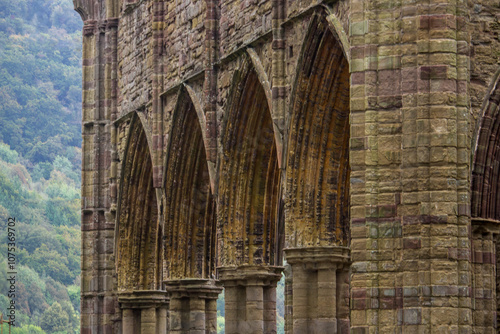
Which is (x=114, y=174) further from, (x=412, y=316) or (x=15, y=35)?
(x=15, y=35)

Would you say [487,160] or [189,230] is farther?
[189,230]

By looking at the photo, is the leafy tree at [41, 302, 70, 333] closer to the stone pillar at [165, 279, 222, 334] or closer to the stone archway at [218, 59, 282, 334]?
the stone pillar at [165, 279, 222, 334]

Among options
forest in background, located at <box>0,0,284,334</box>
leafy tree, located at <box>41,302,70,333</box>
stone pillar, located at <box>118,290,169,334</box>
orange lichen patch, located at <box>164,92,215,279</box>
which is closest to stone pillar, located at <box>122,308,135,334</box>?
stone pillar, located at <box>118,290,169,334</box>

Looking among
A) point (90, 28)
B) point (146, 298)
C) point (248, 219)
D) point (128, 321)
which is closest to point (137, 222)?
point (146, 298)

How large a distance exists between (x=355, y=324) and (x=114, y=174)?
1253cm

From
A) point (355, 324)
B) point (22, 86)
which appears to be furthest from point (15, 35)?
point (355, 324)

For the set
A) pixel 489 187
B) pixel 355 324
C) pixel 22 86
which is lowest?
pixel 355 324

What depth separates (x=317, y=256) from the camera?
17953mm

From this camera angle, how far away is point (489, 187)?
605 inches

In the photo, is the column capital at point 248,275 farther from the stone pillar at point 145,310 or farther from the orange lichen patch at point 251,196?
the stone pillar at point 145,310

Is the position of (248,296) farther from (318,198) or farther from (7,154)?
(7,154)

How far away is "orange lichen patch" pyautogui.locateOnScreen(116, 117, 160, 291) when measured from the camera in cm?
2514

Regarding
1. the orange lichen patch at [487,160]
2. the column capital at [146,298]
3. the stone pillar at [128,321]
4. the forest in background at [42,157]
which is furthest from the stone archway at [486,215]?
the forest in background at [42,157]

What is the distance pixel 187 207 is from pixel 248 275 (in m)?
3.08
